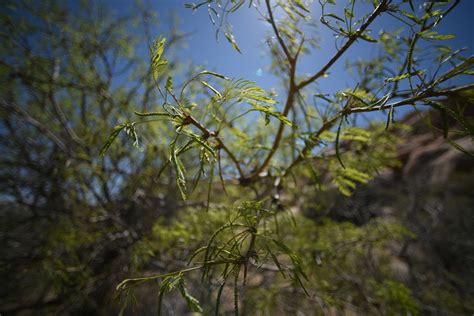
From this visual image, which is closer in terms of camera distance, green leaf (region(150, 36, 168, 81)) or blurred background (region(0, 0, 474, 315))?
green leaf (region(150, 36, 168, 81))

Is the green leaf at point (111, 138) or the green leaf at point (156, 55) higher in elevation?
the green leaf at point (156, 55)

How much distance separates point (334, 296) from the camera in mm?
1852

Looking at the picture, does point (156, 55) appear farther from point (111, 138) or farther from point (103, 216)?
point (103, 216)

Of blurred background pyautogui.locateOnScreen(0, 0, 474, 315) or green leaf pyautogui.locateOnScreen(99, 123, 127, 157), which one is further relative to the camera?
blurred background pyautogui.locateOnScreen(0, 0, 474, 315)

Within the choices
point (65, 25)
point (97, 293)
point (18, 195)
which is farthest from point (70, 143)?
point (97, 293)

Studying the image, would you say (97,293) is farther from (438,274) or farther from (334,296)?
(438,274)

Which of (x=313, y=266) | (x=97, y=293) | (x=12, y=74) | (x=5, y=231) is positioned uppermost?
(x=12, y=74)

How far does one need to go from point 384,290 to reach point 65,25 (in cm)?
411

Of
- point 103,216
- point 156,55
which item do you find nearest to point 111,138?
point 156,55

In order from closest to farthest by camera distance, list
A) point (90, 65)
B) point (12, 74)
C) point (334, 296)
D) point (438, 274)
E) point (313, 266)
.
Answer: point (313, 266) → point (334, 296) → point (12, 74) → point (90, 65) → point (438, 274)

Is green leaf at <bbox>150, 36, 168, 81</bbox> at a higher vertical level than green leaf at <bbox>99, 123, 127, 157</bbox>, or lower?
higher

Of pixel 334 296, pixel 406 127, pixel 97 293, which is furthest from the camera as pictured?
pixel 97 293

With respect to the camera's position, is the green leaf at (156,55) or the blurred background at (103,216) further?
the blurred background at (103,216)

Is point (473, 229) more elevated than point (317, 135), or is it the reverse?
point (317, 135)
